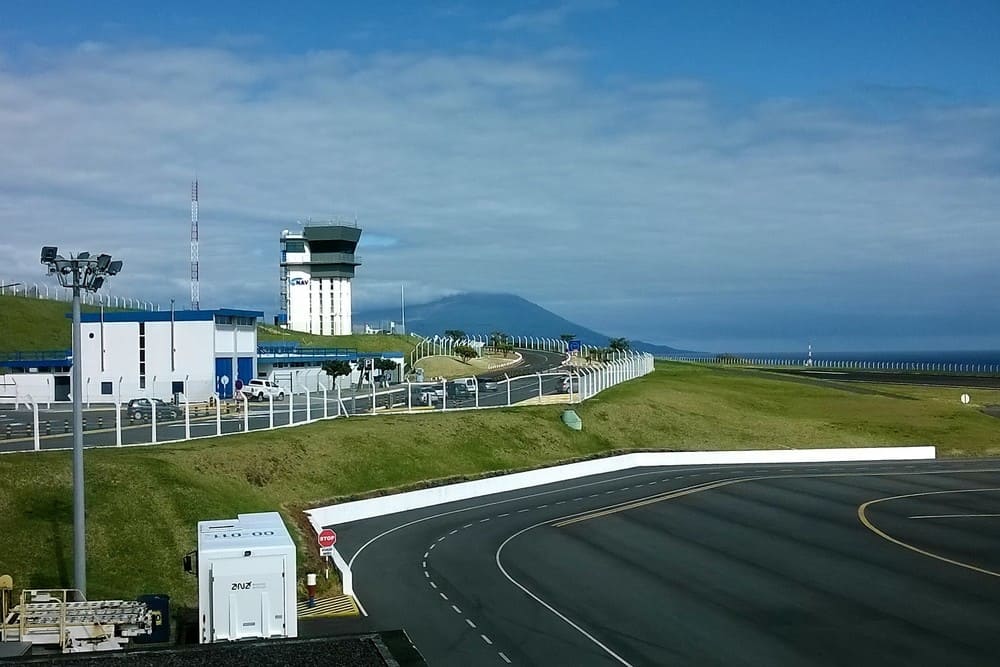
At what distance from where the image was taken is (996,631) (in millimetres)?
29453

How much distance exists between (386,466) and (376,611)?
85.3 feet

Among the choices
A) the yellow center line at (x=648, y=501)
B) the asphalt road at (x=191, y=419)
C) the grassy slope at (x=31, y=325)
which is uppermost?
the grassy slope at (x=31, y=325)

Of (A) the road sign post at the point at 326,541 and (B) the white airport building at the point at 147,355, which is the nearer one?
(A) the road sign post at the point at 326,541

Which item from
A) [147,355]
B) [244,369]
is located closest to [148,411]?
[147,355]

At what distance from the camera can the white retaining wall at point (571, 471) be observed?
165 ft

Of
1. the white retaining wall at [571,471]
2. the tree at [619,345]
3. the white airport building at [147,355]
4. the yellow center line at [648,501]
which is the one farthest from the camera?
the tree at [619,345]

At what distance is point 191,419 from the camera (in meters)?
64.9

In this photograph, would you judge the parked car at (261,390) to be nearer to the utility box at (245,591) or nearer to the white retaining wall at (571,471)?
the white retaining wall at (571,471)

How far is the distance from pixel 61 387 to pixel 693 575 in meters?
69.5

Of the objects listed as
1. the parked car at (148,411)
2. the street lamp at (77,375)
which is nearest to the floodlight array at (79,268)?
the street lamp at (77,375)

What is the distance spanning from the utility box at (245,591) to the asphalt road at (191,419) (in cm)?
3096

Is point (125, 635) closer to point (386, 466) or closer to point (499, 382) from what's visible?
point (386, 466)

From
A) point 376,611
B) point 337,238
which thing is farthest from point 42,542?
point 337,238

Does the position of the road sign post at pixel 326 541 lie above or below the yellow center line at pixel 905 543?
above
